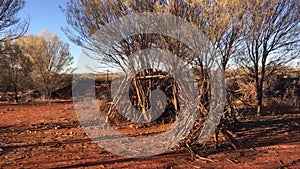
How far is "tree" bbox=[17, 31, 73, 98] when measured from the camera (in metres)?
18.3

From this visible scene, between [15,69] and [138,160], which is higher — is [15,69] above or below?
above

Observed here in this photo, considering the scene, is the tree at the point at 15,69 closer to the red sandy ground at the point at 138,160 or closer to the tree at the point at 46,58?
the tree at the point at 46,58

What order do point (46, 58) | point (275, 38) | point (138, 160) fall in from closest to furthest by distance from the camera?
point (138, 160)
point (275, 38)
point (46, 58)

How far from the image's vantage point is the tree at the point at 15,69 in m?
18.3

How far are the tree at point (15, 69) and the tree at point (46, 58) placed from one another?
0.44 meters

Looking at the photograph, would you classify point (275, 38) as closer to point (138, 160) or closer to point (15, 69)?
point (138, 160)

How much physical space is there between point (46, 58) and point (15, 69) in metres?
2.35

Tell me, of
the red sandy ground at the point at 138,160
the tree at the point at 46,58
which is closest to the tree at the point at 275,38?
the red sandy ground at the point at 138,160

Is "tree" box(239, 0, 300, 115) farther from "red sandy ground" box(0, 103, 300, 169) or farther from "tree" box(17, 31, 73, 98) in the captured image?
"tree" box(17, 31, 73, 98)

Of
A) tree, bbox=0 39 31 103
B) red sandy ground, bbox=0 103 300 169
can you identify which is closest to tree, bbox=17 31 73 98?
tree, bbox=0 39 31 103

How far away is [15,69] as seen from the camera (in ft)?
61.6

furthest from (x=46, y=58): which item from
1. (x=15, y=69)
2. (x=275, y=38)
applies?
(x=275, y=38)

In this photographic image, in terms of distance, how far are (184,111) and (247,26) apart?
3.06 metres

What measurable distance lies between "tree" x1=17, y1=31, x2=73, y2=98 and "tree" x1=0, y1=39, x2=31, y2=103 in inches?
17.4
